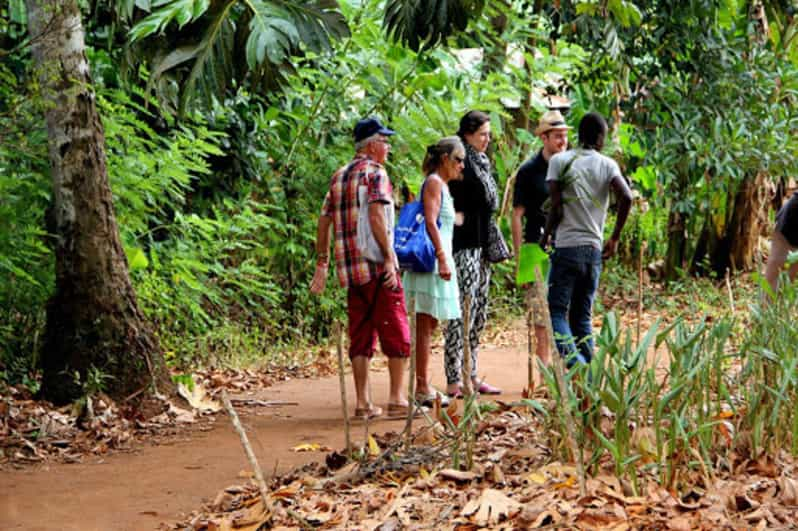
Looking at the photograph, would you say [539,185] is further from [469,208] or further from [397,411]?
[397,411]

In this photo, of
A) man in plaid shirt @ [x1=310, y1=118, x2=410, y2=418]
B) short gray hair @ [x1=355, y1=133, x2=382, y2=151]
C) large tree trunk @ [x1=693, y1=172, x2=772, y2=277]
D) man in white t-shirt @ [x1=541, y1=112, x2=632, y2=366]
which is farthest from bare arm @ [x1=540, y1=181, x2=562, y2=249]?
large tree trunk @ [x1=693, y1=172, x2=772, y2=277]

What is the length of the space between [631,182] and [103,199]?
379 inches

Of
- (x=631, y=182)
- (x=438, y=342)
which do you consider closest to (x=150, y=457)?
(x=438, y=342)

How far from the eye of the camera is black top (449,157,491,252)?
24.8ft

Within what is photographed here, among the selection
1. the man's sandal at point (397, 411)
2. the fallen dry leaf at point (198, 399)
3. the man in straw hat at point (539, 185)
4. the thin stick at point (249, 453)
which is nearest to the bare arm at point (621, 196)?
the man in straw hat at point (539, 185)

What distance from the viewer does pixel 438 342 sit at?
12234mm

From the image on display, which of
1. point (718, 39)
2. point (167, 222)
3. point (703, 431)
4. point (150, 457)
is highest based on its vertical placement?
point (718, 39)

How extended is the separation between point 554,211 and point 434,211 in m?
0.80

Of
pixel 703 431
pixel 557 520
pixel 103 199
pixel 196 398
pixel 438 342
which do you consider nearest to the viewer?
pixel 557 520

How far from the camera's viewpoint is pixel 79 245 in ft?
23.5

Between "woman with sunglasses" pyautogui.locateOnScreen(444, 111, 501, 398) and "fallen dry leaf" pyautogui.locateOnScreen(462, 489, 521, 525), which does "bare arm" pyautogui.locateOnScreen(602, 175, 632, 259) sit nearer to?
"woman with sunglasses" pyautogui.locateOnScreen(444, 111, 501, 398)

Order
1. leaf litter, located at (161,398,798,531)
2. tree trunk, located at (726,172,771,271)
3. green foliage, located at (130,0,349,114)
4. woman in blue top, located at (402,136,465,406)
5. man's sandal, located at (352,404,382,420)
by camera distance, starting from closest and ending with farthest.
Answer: leaf litter, located at (161,398,798,531)
green foliage, located at (130,0,349,114)
man's sandal, located at (352,404,382,420)
woman in blue top, located at (402,136,465,406)
tree trunk, located at (726,172,771,271)

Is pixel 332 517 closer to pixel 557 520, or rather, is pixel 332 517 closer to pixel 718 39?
pixel 557 520

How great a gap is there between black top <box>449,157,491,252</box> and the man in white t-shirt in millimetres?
679
